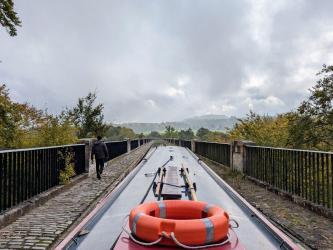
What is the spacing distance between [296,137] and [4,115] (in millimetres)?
15155

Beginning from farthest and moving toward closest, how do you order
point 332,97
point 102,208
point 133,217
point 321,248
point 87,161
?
point 332,97 < point 87,161 < point 321,248 < point 102,208 < point 133,217

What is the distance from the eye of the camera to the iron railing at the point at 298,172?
737cm

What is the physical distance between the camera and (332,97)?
67.7ft

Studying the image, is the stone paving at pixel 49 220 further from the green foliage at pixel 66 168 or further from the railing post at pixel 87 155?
the railing post at pixel 87 155

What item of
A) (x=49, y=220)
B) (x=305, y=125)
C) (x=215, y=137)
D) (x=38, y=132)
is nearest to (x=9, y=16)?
(x=38, y=132)

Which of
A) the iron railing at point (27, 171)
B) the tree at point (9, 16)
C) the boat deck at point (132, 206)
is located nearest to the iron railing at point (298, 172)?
the boat deck at point (132, 206)

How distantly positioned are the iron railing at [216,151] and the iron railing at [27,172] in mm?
7360

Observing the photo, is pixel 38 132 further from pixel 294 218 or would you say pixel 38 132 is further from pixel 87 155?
pixel 294 218

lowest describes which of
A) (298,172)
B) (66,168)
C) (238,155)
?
(66,168)

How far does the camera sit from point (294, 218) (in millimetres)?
6922

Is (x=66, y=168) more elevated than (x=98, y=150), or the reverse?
(x=98, y=150)

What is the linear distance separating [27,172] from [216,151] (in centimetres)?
1189

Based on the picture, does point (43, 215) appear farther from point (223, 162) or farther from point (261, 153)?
point (223, 162)

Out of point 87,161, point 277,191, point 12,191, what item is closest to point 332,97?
point 277,191
